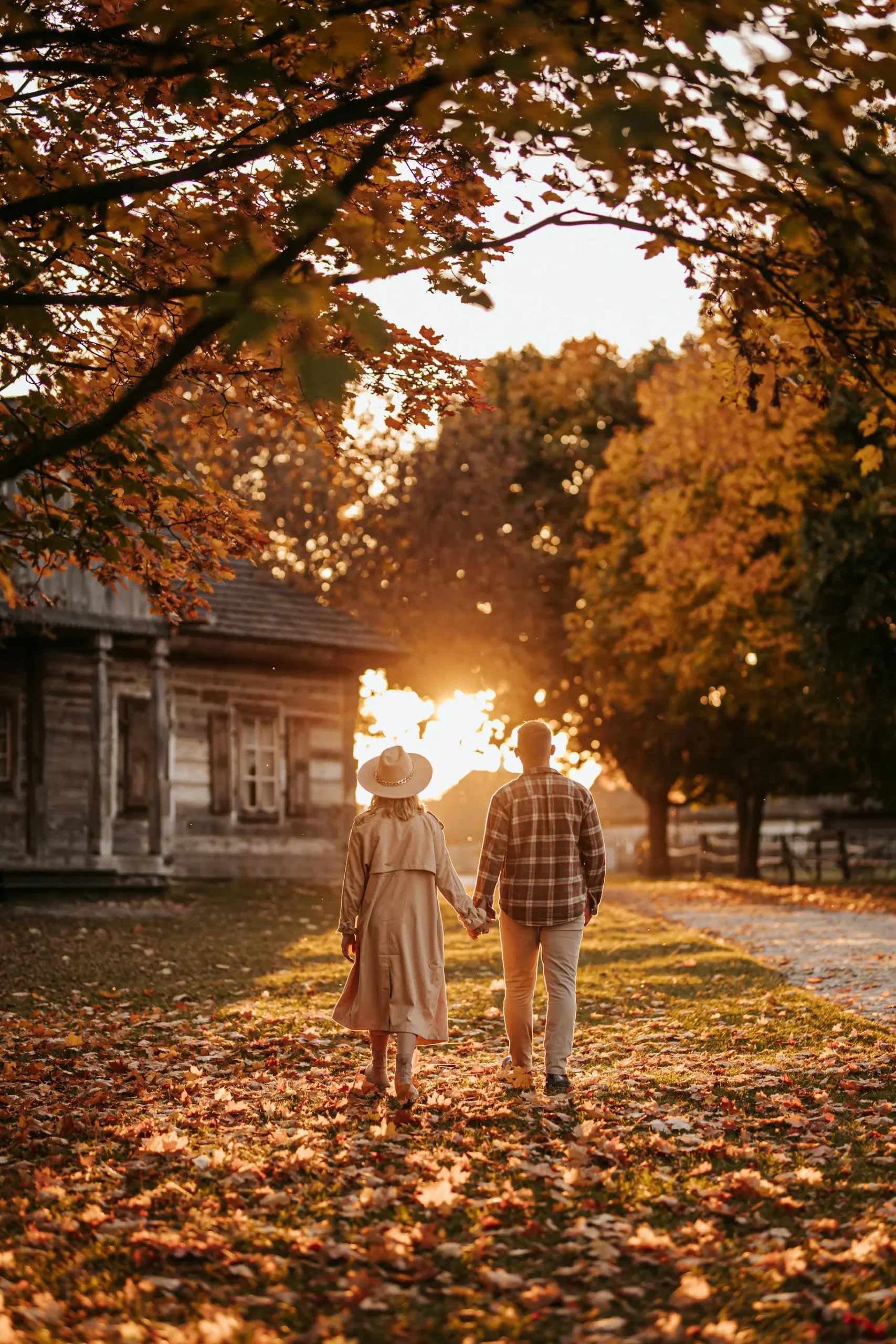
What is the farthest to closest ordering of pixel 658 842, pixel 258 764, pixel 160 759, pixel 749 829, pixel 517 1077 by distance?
pixel 658 842 → pixel 749 829 → pixel 258 764 → pixel 160 759 → pixel 517 1077

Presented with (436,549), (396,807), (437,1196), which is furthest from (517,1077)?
(436,549)

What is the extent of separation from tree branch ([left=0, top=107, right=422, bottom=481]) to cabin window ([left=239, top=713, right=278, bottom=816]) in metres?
20.0

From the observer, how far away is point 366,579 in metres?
34.6

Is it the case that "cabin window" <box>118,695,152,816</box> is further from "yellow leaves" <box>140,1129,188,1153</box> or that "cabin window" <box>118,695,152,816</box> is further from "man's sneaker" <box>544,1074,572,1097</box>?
"yellow leaves" <box>140,1129,188,1153</box>

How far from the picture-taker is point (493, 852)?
8492mm

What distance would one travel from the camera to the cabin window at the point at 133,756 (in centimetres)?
2381

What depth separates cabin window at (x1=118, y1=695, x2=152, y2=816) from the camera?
23.8m

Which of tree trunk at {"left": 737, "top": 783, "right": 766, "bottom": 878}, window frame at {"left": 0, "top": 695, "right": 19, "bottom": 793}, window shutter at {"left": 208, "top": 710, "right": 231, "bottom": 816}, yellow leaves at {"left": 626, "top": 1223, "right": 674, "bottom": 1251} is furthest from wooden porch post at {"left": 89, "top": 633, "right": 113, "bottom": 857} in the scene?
tree trunk at {"left": 737, "top": 783, "right": 766, "bottom": 878}

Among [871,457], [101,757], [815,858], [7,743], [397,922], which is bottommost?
[815,858]

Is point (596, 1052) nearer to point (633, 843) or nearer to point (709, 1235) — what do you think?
point (709, 1235)

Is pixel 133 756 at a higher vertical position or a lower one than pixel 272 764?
higher

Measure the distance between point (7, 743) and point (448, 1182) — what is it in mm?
17748

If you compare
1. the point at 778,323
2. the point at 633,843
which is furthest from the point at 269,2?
the point at 633,843

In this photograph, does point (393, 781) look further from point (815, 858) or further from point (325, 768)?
point (815, 858)
